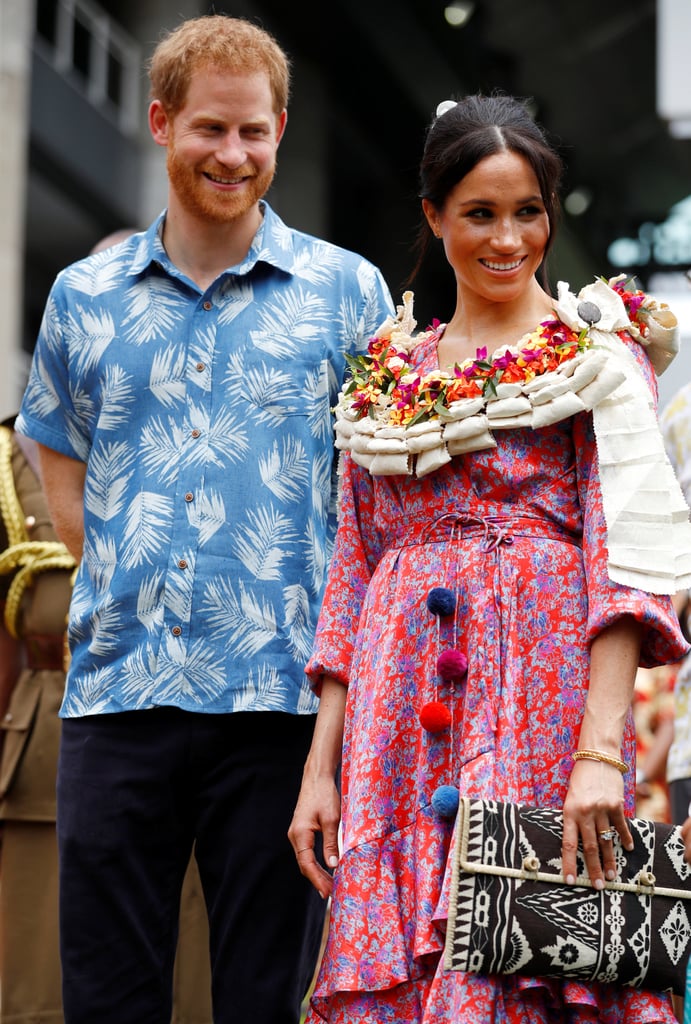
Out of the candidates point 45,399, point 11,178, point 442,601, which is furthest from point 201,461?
point 11,178

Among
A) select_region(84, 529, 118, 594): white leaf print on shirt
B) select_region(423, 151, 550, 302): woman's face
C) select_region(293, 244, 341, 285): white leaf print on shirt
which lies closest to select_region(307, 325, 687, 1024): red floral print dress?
select_region(423, 151, 550, 302): woman's face

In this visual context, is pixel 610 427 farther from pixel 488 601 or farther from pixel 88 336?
pixel 88 336

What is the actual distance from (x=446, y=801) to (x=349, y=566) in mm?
641

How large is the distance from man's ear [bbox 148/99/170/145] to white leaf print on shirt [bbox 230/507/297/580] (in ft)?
3.05

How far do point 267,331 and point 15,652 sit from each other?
1.82m

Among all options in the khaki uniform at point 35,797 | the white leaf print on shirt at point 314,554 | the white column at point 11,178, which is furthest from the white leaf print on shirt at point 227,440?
the white column at point 11,178

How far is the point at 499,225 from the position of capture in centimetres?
334

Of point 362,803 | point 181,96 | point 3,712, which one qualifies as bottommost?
point 362,803

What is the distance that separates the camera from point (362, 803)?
3191 millimetres

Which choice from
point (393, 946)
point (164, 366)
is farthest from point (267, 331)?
point (393, 946)

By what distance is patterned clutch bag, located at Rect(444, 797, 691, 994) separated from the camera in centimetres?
286

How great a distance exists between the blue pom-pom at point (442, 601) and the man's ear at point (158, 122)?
1.44 meters

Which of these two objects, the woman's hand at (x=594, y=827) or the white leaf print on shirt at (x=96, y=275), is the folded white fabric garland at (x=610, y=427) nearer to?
the woman's hand at (x=594, y=827)

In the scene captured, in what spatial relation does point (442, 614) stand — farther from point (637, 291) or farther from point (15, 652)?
point (15, 652)
